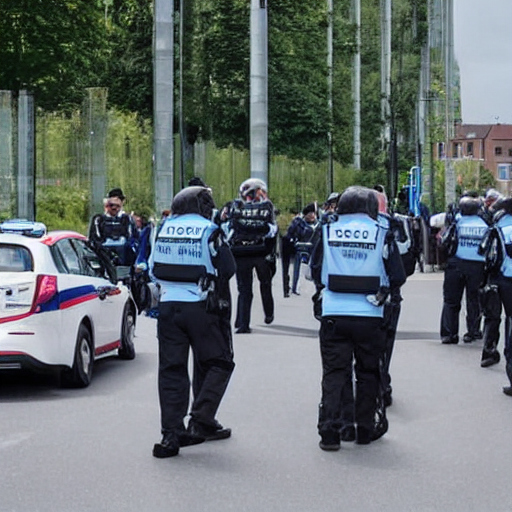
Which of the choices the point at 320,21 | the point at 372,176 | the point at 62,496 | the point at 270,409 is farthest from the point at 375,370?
the point at 372,176

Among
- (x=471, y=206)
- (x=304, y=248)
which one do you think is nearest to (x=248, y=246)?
(x=304, y=248)

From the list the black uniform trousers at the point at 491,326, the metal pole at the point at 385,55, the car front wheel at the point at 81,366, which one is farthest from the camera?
the metal pole at the point at 385,55

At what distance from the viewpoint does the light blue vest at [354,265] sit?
33.6 feet

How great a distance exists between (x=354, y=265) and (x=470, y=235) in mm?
6980

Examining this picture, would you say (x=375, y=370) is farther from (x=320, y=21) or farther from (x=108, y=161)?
(x=320, y=21)

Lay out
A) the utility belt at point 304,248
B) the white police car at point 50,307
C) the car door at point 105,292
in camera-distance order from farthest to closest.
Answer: the utility belt at point 304,248 < the car door at point 105,292 < the white police car at point 50,307

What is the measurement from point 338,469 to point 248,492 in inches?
37.3

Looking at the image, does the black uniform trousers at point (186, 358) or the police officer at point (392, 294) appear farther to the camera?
the police officer at point (392, 294)

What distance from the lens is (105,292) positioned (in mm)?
14414

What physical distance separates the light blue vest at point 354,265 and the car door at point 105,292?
418 centimetres

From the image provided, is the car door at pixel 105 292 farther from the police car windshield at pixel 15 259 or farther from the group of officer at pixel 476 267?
the group of officer at pixel 476 267

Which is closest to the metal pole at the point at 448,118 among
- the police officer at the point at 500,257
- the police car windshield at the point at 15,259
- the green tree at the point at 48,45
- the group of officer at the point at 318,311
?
the green tree at the point at 48,45

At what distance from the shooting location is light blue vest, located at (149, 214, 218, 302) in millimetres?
10141

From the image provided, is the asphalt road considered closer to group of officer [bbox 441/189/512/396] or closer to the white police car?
the white police car
